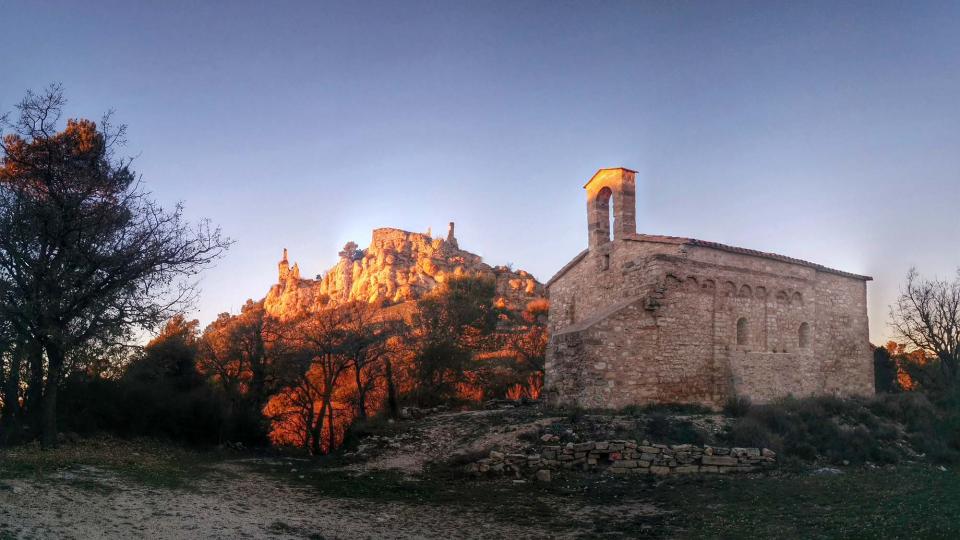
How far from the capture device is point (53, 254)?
47.9 ft

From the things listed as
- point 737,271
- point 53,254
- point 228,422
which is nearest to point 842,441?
point 737,271

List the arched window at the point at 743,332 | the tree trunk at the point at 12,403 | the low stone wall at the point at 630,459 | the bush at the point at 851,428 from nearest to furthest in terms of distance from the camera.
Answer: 1. the low stone wall at the point at 630,459
2. the tree trunk at the point at 12,403
3. the bush at the point at 851,428
4. the arched window at the point at 743,332

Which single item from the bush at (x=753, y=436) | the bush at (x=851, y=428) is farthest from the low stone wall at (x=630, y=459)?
the bush at (x=851, y=428)

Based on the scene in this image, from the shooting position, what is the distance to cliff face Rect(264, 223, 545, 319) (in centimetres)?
7631

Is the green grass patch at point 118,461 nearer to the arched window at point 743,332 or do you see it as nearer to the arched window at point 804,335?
the arched window at point 743,332

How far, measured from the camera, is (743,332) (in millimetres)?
20344

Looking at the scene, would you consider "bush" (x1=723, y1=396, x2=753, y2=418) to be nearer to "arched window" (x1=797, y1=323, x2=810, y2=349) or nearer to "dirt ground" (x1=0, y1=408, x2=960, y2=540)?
"dirt ground" (x1=0, y1=408, x2=960, y2=540)

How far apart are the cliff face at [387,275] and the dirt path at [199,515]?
5363 centimetres

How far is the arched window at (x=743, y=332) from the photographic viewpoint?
798 inches

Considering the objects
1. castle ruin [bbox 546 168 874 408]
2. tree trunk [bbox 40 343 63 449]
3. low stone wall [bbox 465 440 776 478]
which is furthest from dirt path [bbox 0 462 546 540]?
castle ruin [bbox 546 168 874 408]

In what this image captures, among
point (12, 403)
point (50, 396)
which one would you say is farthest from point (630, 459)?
point (12, 403)

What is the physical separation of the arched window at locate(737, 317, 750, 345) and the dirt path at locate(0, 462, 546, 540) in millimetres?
13613

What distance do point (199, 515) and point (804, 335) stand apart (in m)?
20.3

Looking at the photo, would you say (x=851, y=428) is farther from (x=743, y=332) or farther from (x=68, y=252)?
(x=68, y=252)
